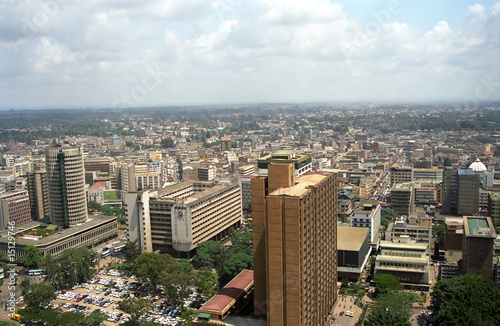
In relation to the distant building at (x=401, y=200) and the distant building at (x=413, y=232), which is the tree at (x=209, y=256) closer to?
the distant building at (x=413, y=232)

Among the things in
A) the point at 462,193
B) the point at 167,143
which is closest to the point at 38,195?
the point at 462,193

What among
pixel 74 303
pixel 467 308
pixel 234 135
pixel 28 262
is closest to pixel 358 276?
pixel 467 308

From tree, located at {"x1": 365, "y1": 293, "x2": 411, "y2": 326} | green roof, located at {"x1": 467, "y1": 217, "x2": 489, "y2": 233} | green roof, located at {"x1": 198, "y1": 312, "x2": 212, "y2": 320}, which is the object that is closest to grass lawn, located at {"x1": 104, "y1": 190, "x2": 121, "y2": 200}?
green roof, located at {"x1": 198, "y1": 312, "x2": 212, "y2": 320}

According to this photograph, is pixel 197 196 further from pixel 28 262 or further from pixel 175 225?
pixel 28 262

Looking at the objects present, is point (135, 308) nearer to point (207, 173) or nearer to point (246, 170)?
point (246, 170)

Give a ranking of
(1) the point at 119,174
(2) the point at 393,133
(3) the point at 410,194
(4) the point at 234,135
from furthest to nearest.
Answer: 1. (4) the point at 234,135
2. (2) the point at 393,133
3. (1) the point at 119,174
4. (3) the point at 410,194

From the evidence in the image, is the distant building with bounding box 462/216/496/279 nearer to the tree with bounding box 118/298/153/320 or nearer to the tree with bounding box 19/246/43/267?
the tree with bounding box 118/298/153/320

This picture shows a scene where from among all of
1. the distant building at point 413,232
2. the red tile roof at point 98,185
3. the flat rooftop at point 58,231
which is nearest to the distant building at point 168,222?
the flat rooftop at point 58,231
